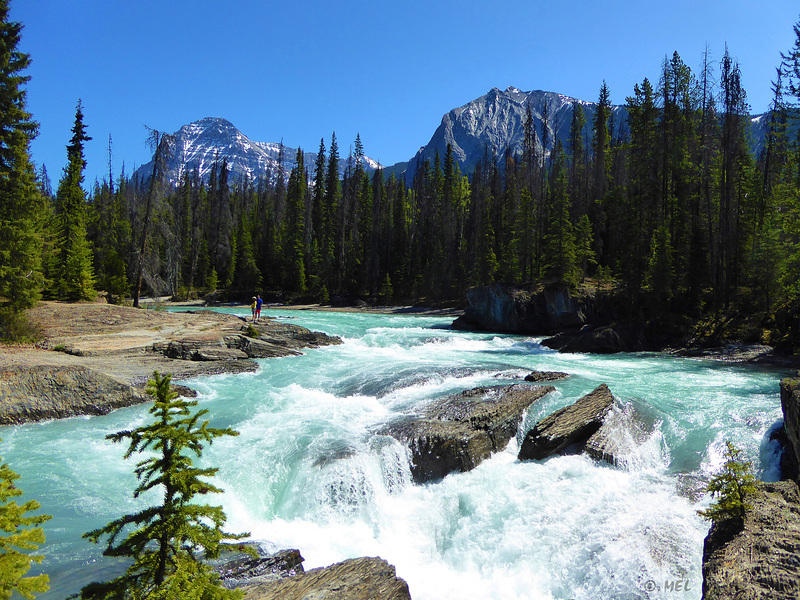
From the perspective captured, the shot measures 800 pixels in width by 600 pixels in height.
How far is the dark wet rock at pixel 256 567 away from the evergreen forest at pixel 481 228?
17.4m

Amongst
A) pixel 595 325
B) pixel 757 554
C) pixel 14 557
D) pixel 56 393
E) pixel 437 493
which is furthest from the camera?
pixel 595 325

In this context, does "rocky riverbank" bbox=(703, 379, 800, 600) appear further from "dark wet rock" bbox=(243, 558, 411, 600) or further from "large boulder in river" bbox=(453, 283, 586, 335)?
"large boulder in river" bbox=(453, 283, 586, 335)

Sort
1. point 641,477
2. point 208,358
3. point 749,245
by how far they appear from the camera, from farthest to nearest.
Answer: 1. point 749,245
2. point 208,358
3. point 641,477

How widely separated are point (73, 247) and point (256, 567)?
32.6 m

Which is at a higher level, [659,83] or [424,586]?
[659,83]

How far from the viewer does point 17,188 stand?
1986 centimetres

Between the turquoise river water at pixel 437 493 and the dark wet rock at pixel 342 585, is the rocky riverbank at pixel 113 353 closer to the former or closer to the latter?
the turquoise river water at pixel 437 493

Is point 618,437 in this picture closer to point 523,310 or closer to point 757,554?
point 757,554

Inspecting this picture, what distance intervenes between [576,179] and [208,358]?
2047 inches

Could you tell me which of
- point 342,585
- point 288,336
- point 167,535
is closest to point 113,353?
point 288,336

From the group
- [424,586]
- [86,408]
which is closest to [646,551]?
[424,586]

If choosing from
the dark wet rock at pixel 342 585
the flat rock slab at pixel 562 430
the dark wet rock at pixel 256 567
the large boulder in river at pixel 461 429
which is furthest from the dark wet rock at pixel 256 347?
the dark wet rock at pixel 342 585

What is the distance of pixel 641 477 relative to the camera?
884cm

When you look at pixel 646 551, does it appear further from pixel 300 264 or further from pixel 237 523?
pixel 300 264
